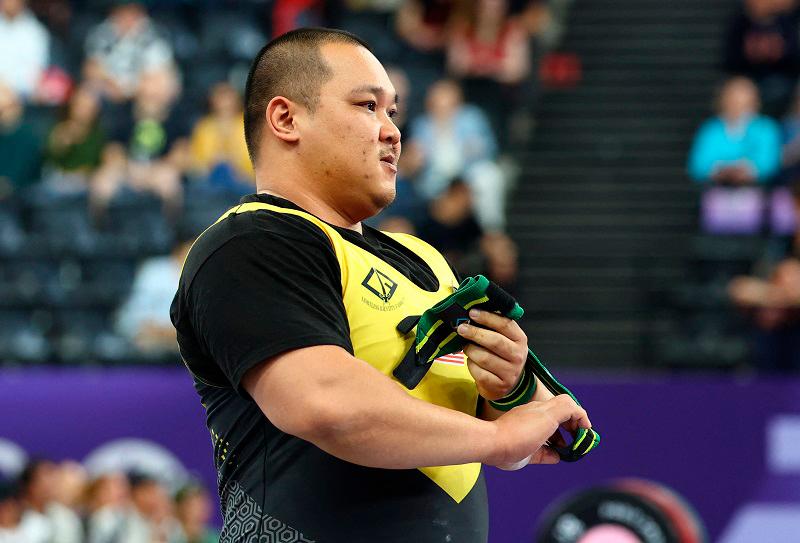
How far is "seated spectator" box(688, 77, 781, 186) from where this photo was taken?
10.0 meters

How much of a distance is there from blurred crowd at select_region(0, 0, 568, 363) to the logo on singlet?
653 centimetres

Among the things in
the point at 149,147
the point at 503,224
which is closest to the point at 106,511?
the point at 149,147

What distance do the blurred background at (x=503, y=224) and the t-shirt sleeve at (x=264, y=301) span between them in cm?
277

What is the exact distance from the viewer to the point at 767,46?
35.8ft

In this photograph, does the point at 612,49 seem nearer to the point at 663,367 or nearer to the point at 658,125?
the point at 658,125

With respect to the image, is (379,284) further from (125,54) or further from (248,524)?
(125,54)

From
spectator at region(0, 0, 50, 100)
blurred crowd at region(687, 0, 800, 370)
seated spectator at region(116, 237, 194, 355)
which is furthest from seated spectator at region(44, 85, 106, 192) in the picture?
blurred crowd at region(687, 0, 800, 370)

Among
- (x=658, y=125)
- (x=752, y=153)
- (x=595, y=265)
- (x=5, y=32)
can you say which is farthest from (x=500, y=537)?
(x=5, y=32)

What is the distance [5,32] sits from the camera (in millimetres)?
12961

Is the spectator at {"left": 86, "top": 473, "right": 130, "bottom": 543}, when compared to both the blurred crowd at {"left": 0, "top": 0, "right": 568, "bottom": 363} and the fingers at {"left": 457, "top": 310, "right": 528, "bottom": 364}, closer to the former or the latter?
the blurred crowd at {"left": 0, "top": 0, "right": 568, "bottom": 363}

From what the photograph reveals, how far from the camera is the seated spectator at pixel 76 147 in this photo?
1164 centimetres

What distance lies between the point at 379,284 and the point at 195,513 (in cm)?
631

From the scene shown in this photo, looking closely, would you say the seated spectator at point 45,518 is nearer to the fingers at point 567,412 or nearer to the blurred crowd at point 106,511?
the blurred crowd at point 106,511

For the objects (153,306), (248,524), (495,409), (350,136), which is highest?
(153,306)
